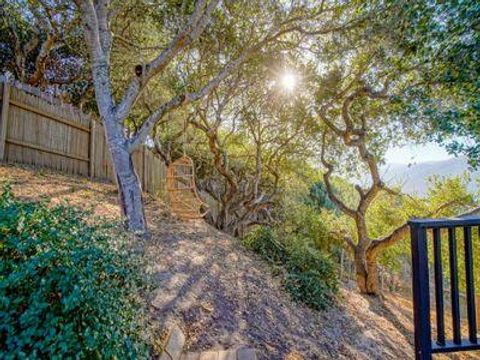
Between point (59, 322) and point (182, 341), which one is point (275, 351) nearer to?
point (182, 341)

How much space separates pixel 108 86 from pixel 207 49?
3.06 metres

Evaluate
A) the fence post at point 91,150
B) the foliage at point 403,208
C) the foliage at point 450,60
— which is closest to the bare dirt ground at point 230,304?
the fence post at point 91,150

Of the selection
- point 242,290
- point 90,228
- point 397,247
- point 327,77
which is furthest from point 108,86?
point 397,247

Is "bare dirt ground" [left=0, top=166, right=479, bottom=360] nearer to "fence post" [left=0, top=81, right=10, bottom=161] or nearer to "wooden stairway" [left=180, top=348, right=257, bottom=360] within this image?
"wooden stairway" [left=180, top=348, right=257, bottom=360]

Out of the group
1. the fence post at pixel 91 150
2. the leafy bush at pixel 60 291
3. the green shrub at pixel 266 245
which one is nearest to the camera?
the leafy bush at pixel 60 291

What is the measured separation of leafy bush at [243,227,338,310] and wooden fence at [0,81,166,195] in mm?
3893

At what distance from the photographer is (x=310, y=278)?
15.3ft

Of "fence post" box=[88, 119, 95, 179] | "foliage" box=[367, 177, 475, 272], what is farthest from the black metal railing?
"fence post" box=[88, 119, 95, 179]

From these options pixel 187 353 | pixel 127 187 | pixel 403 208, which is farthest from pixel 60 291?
pixel 403 208

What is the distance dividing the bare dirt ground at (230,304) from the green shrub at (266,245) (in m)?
0.21

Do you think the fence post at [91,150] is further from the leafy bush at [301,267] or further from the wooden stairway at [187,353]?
the wooden stairway at [187,353]

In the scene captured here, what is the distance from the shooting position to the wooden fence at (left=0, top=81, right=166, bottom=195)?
17.8ft

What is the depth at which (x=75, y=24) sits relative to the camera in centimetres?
659

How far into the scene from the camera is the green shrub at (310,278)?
4.39 m
